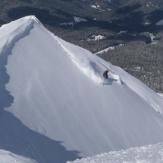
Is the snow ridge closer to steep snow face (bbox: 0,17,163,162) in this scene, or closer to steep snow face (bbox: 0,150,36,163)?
steep snow face (bbox: 0,17,163,162)

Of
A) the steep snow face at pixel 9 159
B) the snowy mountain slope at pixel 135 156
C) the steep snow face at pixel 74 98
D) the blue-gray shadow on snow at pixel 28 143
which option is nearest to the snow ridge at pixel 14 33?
A: the steep snow face at pixel 74 98

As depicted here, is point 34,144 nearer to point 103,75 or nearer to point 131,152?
point 103,75

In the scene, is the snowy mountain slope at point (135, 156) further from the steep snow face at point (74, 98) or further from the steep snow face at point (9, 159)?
the steep snow face at point (74, 98)

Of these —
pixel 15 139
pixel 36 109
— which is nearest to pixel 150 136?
pixel 36 109

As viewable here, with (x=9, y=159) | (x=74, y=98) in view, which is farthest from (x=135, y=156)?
(x=74, y=98)

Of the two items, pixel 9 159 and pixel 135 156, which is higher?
pixel 135 156

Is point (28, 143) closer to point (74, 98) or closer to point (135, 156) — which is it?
point (74, 98)
